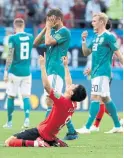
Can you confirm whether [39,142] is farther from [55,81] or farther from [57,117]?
[55,81]

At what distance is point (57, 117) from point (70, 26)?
13.2 meters

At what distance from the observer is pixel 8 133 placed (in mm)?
13562

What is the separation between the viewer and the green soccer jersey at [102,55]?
1355cm

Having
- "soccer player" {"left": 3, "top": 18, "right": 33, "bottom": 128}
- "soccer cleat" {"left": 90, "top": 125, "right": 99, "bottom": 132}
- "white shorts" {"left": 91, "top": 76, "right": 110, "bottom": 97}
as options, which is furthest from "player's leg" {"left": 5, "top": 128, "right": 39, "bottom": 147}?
"soccer player" {"left": 3, "top": 18, "right": 33, "bottom": 128}

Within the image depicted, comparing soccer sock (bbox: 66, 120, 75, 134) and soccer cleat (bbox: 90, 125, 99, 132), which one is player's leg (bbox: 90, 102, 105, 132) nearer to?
soccer cleat (bbox: 90, 125, 99, 132)

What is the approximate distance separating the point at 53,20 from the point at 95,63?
1227 millimetres

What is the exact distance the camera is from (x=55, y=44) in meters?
13.2

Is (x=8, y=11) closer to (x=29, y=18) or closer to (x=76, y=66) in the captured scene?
(x=29, y=18)

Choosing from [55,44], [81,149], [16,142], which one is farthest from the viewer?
[55,44]

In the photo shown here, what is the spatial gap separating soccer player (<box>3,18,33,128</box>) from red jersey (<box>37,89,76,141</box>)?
4.50 metres

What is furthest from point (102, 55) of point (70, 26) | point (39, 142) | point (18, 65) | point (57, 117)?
point (70, 26)

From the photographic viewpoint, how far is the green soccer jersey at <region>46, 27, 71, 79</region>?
13.2 meters

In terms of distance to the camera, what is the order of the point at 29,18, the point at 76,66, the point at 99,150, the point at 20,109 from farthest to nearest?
1. the point at 29,18
2. the point at 76,66
3. the point at 20,109
4. the point at 99,150

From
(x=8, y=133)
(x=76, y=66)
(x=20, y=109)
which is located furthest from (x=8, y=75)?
(x=76, y=66)
